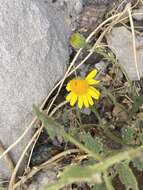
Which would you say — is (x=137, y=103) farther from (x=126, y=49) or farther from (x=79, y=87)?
(x=126, y=49)

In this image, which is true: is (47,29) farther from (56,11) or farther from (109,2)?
(109,2)

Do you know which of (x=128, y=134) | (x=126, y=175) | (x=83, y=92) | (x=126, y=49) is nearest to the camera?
(x=126, y=175)

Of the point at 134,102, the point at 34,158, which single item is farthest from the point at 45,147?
the point at 134,102

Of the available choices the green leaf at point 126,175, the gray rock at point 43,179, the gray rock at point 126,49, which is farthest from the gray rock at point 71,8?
the green leaf at point 126,175

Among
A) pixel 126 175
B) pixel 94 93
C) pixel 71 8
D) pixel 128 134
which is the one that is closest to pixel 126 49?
pixel 71 8

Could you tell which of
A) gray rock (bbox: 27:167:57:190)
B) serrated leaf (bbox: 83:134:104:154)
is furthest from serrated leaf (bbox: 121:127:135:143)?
gray rock (bbox: 27:167:57:190)

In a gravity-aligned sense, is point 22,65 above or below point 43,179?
above

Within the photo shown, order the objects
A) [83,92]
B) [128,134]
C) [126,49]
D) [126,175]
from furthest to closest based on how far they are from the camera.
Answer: [126,49], [83,92], [128,134], [126,175]

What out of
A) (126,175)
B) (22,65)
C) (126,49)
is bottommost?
(126,175)
